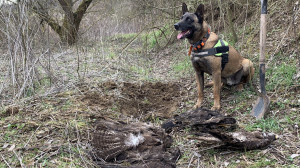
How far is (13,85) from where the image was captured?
12.6ft

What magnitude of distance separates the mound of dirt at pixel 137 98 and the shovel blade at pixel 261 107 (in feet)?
4.38

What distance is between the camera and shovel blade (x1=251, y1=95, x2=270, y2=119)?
3.37 m

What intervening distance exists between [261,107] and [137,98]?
213 centimetres

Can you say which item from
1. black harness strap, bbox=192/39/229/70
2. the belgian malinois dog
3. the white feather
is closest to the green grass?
the belgian malinois dog

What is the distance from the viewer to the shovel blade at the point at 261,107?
3365 millimetres

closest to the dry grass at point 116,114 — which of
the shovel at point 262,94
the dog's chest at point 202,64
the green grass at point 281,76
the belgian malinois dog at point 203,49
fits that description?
the green grass at point 281,76

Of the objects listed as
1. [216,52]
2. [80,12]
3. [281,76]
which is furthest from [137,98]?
[80,12]

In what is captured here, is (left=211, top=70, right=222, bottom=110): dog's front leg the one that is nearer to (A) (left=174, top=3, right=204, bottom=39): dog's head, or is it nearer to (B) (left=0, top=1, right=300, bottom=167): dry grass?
(B) (left=0, top=1, right=300, bottom=167): dry grass

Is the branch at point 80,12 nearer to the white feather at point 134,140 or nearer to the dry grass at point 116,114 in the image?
the dry grass at point 116,114

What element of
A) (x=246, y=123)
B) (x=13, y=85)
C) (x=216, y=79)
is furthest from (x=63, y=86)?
(x=246, y=123)

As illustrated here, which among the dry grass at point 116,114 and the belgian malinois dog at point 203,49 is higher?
the belgian malinois dog at point 203,49

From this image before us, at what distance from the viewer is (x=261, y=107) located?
3.47 m

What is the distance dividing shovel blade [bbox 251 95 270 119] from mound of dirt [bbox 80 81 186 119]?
4.38 ft

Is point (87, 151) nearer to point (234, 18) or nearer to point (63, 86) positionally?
point (63, 86)
